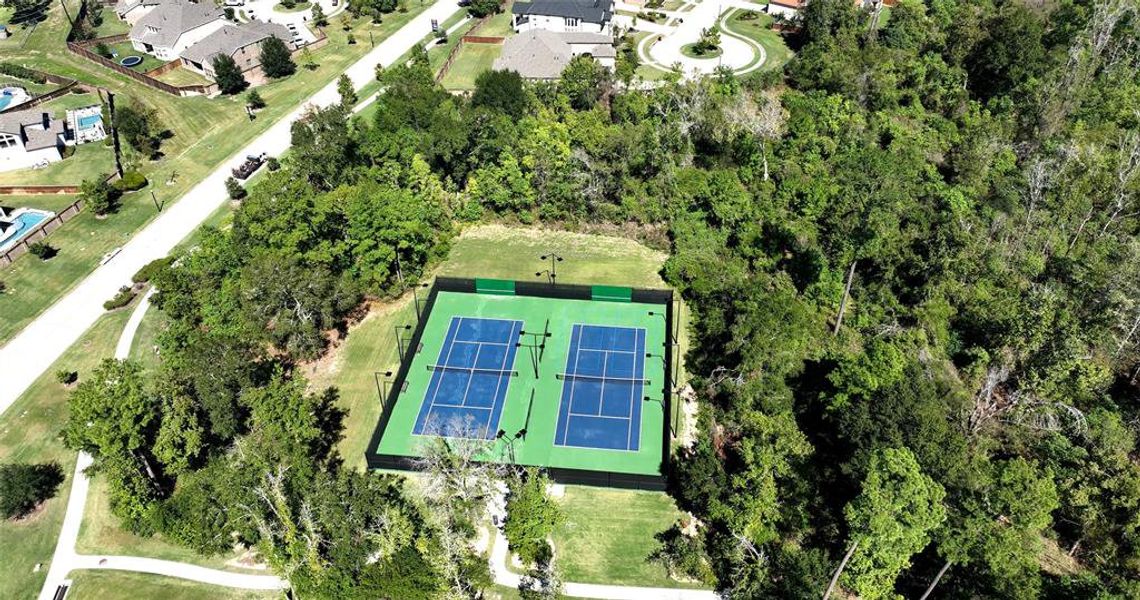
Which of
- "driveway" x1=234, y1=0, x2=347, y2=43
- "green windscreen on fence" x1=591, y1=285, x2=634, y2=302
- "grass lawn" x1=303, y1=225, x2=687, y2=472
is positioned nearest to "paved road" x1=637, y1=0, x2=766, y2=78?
"grass lawn" x1=303, y1=225, x2=687, y2=472

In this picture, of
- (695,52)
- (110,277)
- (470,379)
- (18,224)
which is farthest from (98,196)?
(695,52)

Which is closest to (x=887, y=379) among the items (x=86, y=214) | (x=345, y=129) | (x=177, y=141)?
(x=345, y=129)

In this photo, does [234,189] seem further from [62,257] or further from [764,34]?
[764,34]

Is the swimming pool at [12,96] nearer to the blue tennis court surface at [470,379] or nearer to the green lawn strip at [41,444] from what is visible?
the green lawn strip at [41,444]

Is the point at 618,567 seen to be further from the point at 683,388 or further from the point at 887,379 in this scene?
the point at 887,379

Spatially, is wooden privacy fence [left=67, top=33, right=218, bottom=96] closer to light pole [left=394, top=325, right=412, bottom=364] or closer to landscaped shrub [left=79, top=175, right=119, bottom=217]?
landscaped shrub [left=79, top=175, right=119, bottom=217]
